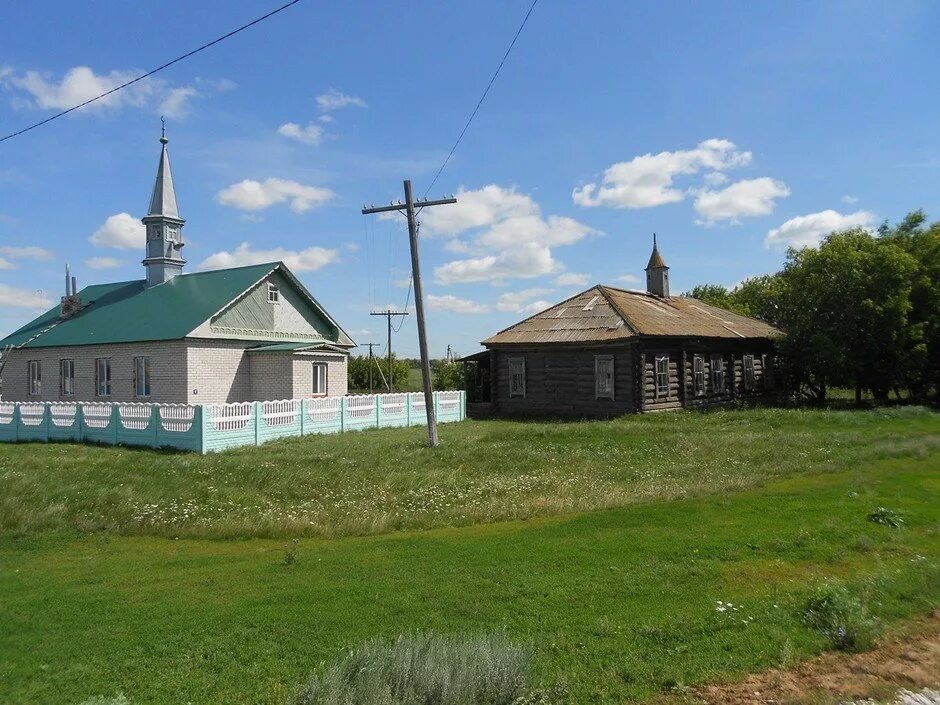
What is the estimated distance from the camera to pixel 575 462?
16.5m

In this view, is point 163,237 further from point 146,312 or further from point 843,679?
point 843,679

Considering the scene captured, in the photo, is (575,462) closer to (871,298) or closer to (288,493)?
(288,493)

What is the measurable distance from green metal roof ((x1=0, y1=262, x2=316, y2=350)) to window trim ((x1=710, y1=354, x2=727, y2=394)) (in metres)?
19.3

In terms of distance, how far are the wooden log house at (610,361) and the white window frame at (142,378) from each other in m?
13.2

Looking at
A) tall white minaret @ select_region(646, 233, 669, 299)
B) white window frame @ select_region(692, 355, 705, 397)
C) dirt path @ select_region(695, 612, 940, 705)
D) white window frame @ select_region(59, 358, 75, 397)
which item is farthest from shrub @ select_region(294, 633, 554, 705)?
tall white minaret @ select_region(646, 233, 669, 299)

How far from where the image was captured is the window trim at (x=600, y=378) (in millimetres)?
28062

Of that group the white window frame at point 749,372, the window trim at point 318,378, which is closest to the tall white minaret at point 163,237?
the window trim at point 318,378

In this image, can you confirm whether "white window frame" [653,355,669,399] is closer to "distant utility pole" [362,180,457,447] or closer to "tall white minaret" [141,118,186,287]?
"distant utility pole" [362,180,457,447]

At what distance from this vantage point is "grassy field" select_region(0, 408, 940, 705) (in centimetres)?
589

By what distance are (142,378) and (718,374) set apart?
78.6 feet

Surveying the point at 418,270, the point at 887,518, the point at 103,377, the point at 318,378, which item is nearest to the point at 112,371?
the point at 103,377

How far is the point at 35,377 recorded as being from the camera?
3203cm

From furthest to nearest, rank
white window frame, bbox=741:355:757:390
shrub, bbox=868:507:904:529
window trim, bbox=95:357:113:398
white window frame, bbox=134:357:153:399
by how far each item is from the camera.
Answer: white window frame, bbox=741:355:757:390 → window trim, bbox=95:357:113:398 → white window frame, bbox=134:357:153:399 → shrub, bbox=868:507:904:529

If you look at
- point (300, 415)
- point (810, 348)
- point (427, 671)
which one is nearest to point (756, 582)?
point (427, 671)
